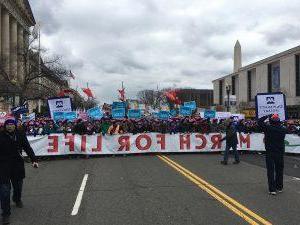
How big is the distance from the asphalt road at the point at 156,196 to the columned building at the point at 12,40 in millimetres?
34413

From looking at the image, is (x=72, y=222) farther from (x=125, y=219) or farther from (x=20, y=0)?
(x=20, y=0)

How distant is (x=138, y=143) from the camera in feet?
71.8

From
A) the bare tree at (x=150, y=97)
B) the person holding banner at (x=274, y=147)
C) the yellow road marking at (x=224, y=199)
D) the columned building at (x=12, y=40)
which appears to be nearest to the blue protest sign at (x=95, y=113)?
the yellow road marking at (x=224, y=199)

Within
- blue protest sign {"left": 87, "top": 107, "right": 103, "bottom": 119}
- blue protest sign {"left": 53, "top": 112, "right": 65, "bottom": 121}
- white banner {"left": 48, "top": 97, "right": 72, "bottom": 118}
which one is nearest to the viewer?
blue protest sign {"left": 53, "top": 112, "right": 65, "bottom": 121}

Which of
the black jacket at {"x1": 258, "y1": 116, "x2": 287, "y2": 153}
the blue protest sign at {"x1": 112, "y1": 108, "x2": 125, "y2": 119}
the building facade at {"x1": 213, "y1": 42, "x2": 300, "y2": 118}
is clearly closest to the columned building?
the blue protest sign at {"x1": 112, "y1": 108, "x2": 125, "y2": 119}

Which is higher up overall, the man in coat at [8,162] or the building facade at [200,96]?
the building facade at [200,96]

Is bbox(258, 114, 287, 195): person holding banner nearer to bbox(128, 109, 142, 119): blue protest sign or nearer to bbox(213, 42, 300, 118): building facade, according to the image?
bbox(128, 109, 142, 119): blue protest sign

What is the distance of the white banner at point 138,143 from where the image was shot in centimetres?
2067

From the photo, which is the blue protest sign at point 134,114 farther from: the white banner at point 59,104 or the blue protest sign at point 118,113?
the white banner at point 59,104

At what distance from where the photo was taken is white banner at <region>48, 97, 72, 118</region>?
931 inches

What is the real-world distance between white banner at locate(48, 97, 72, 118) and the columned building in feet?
79.3

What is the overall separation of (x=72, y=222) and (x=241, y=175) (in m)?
7.05

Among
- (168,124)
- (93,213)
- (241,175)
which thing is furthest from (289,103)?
(93,213)

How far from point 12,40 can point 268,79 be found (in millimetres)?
55194
